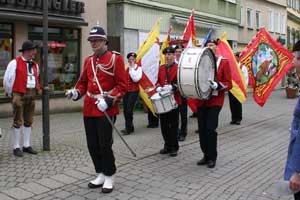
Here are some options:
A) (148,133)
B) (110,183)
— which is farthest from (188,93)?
(148,133)

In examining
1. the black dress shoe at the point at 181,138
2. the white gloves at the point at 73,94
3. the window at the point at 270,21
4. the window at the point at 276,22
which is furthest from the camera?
the window at the point at 276,22

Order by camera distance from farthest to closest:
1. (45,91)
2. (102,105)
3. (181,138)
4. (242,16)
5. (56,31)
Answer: (242,16) < (56,31) < (181,138) < (45,91) < (102,105)

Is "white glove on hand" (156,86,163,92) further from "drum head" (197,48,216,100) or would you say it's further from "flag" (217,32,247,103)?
"flag" (217,32,247,103)

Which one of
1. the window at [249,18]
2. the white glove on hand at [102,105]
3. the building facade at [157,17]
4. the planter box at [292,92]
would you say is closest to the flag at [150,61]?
the white glove on hand at [102,105]

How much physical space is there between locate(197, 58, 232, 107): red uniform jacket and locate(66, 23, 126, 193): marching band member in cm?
180

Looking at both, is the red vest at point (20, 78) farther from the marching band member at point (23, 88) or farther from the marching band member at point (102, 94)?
the marching band member at point (102, 94)

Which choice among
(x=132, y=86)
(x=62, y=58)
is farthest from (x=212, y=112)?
(x=62, y=58)

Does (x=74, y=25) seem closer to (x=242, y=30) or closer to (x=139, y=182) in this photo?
(x=139, y=182)

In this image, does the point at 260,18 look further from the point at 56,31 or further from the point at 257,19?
the point at 56,31

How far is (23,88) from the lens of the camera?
24.1 ft

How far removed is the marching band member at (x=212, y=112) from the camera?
269 inches

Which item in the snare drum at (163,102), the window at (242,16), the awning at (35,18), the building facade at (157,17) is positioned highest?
the window at (242,16)

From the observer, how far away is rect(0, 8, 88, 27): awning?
11.9 metres

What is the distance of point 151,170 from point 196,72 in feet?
5.38
